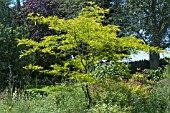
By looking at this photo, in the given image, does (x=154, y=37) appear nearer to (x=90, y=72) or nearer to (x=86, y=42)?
(x=90, y=72)

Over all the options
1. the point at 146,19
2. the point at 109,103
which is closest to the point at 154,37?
the point at 146,19

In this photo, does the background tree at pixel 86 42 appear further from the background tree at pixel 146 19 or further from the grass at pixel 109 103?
the background tree at pixel 146 19

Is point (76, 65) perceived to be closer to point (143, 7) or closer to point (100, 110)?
point (100, 110)

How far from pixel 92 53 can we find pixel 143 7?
10.4m

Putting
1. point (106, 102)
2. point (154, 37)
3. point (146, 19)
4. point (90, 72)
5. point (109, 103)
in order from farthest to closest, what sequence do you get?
point (146, 19), point (154, 37), point (90, 72), point (106, 102), point (109, 103)

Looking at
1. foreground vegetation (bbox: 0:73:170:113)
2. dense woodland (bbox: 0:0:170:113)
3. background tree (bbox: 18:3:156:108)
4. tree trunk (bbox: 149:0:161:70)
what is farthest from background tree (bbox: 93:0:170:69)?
background tree (bbox: 18:3:156:108)

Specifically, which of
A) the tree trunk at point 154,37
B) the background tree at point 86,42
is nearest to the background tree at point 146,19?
the tree trunk at point 154,37

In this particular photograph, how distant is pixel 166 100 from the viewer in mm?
5918

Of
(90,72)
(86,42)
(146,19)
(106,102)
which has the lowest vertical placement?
(106,102)

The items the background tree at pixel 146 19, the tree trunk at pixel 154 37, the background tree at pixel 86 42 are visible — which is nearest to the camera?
the background tree at pixel 86 42

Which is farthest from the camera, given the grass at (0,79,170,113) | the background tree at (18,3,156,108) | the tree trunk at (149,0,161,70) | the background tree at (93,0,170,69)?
the background tree at (93,0,170,69)

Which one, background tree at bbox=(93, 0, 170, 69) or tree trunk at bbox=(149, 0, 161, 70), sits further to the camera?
background tree at bbox=(93, 0, 170, 69)

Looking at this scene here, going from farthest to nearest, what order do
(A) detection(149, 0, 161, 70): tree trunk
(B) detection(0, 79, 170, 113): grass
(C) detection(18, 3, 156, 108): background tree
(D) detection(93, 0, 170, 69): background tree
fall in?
1. (D) detection(93, 0, 170, 69): background tree
2. (A) detection(149, 0, 161, 70): tree trunk
3. (B) detection(0, 79, 170, 113): grass
4. (C) detection(18, 3, 156, 108): background tree

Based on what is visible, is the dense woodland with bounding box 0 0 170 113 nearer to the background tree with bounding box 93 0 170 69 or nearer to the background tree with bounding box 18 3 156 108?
the background tree with bounding box 18 3 156 108
